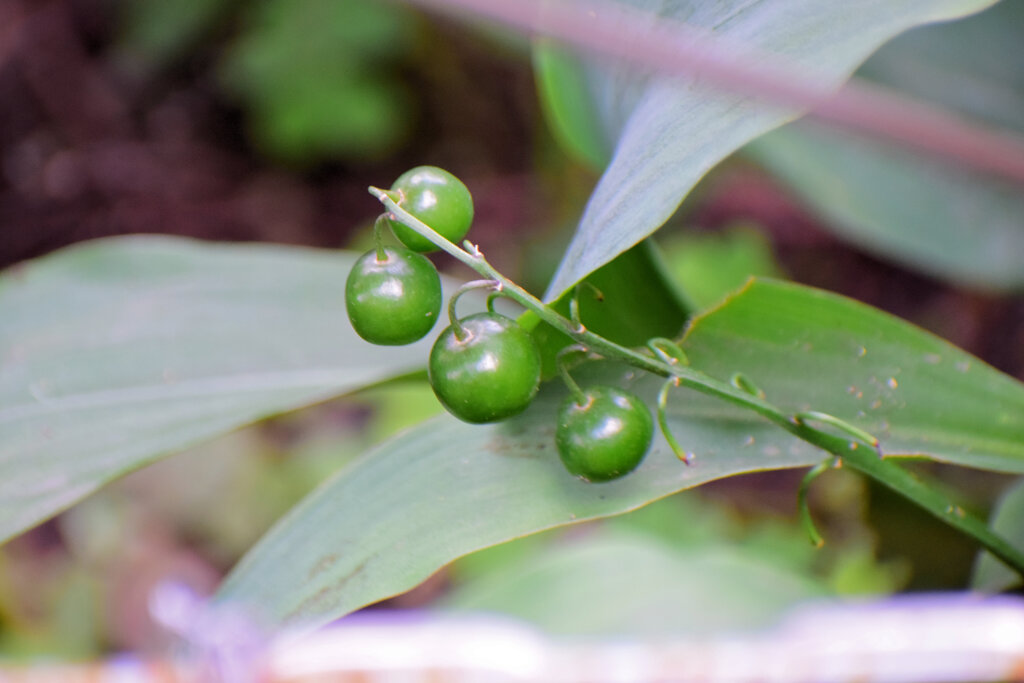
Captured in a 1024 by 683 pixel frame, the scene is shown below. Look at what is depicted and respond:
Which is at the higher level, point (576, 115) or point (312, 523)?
point (576, 115)

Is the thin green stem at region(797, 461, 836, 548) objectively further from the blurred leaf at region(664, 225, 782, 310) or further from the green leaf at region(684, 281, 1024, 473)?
the blurred leaf at region(664, 225, 782, 310)

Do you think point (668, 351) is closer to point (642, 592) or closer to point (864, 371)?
point (864, 371)

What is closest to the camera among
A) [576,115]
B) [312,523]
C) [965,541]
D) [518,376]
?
[518,376]

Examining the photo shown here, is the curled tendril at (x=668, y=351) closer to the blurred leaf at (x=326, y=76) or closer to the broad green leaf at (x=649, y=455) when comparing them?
the broad green leaf at (x=649, y=455)

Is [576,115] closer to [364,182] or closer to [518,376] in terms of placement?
[518,376]

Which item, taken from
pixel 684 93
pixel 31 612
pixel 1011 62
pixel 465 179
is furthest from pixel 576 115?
pixel 465 179

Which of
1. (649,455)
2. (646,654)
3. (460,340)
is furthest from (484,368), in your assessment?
(646,654)

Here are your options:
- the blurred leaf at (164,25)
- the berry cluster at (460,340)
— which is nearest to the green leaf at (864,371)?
the berry cluster at (460,340)
